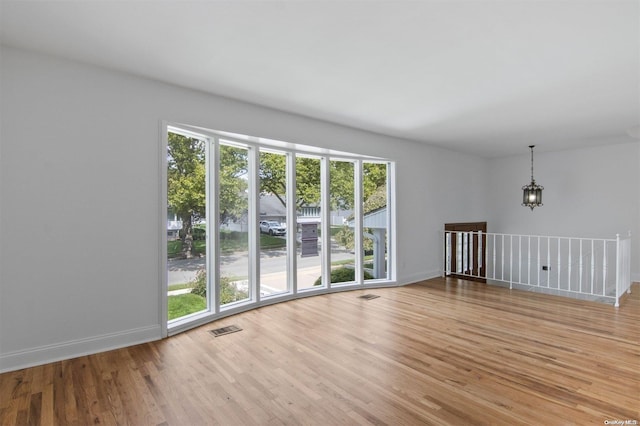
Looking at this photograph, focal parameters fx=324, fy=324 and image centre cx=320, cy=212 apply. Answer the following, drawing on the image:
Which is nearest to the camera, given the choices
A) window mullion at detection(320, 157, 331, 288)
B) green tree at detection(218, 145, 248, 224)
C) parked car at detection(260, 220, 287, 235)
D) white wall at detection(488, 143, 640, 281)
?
green tree at detection(218, 145, 248, 224)

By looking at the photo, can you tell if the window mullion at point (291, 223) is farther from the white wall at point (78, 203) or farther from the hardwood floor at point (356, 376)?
the white wall at point (78, 203)

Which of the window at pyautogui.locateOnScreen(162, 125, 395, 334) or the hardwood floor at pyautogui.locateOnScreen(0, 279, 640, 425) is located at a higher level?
the window at pyautogui.locateOnScreen(162, 125, 395, 334)

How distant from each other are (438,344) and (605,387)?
3.95 ft

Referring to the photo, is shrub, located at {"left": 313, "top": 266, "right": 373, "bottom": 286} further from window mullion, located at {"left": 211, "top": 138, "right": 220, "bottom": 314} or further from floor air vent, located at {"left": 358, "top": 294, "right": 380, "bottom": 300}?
window mullion, located at {"left": 211, "top": 138, "right": 220, "bottom": 314}

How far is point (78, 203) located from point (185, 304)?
1503 mm

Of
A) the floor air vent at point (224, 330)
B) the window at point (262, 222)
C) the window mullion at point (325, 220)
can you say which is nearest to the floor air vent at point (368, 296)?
the window at point (262, 222)

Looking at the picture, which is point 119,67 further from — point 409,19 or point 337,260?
point 337,260

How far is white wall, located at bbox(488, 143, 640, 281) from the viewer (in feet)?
20.1

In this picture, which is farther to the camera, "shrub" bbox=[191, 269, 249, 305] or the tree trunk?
"shrub" bbox=[191, 269, 249, 305]

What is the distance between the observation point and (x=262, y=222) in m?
4.46

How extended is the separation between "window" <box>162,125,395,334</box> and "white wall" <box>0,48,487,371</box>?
0.23 metres

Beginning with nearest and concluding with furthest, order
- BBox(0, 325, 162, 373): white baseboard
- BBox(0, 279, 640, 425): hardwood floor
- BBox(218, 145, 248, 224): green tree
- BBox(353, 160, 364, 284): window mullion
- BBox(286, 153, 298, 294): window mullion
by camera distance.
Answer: BBox(0, 279, 640, 425): hardwood floor → BBox(0, 325, 162, 373): white baseboard → BBox(218, 145, 248, 224): green tree → BBox(286, 153, 298, 294): window mullion → BBox(353, 160, 364, 284): window mullion

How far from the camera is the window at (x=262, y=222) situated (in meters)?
3.62

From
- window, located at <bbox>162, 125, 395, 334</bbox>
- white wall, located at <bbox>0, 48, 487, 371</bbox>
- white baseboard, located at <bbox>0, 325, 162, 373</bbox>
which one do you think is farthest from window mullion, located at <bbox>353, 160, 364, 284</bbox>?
white baseboard, located at <bbox>0, 325, 162, 373</bbox>
